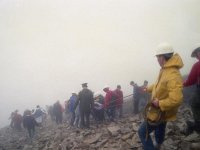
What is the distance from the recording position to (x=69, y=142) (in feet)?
35.2

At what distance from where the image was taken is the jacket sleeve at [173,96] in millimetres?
4336

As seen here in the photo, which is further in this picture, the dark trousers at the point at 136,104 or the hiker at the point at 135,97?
the dark trousers at the point at 136,104

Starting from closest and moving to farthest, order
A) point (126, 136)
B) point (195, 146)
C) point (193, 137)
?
point (195, 146) < point (193, 137) < point (126, 136)

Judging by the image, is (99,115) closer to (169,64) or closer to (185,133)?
(185,133)

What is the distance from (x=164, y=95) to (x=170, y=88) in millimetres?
336

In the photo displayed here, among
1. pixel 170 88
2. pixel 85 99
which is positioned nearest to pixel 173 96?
pixel 170 88

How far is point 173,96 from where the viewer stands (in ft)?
14.2

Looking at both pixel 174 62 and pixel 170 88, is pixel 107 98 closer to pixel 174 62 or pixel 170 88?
pixel 174 62

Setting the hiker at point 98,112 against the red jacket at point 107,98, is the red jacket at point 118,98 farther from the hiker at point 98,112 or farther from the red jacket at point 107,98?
the hiker at point 98,112

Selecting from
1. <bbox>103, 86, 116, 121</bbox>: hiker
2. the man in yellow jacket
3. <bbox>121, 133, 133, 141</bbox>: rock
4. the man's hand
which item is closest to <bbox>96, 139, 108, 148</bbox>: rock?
<bbox>121, 133, 133, 141</bbox>: rock

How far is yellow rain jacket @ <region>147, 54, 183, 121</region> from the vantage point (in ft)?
14.3

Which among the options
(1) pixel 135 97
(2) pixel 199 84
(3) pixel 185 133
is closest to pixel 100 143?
(3) pixel 185 133

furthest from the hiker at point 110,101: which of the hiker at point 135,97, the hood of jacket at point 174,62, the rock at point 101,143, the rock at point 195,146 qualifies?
the hood of jacket at point 174,62

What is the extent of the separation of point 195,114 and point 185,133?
48.4 inches
